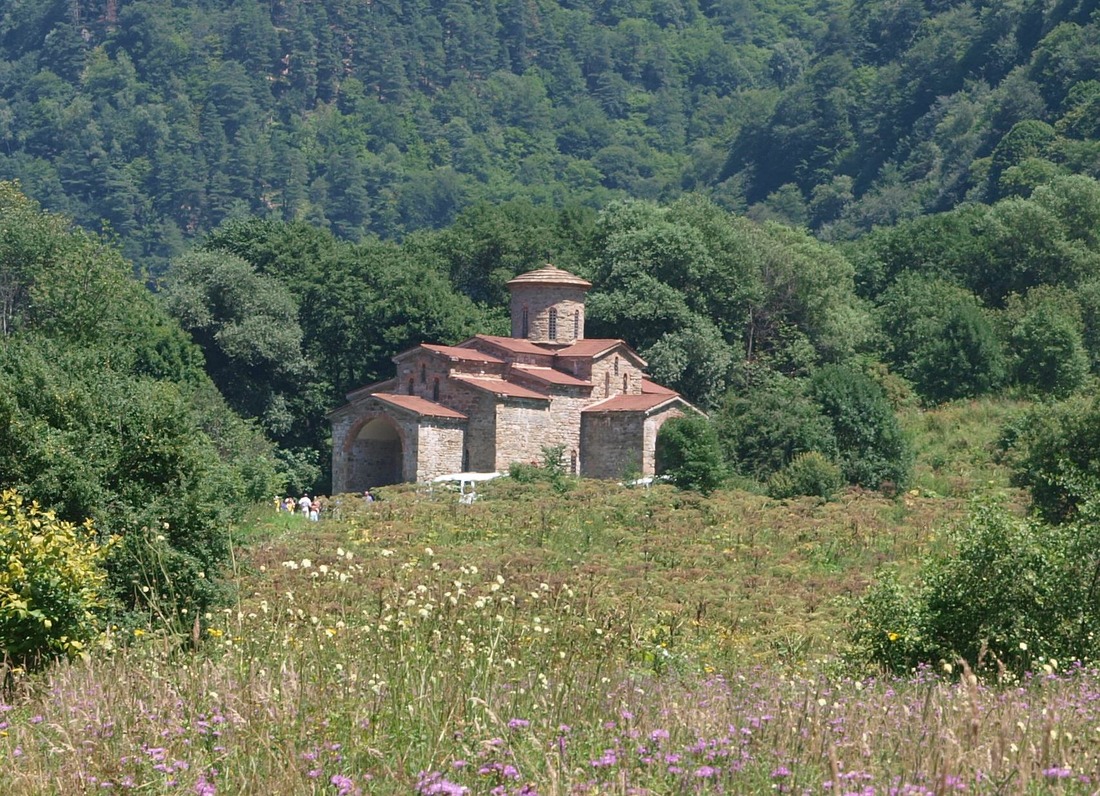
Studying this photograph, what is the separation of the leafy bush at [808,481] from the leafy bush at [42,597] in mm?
29746

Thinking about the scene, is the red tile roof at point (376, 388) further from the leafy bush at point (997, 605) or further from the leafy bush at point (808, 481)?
the leafy bush at point (997, 605)

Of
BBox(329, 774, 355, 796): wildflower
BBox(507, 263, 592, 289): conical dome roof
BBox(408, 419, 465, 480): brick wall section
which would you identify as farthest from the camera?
BBox(507, 263, 592, 289): conical dome roof

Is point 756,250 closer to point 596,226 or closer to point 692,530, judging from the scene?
point 596,226

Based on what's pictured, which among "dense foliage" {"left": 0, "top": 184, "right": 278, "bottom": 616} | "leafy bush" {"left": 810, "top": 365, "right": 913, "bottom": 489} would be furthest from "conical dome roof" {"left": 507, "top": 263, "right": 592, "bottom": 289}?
"dense foliage" {"left": 0, "top": 184, "right": 278, "bottom": 616}

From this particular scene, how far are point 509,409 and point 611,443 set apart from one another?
330 cm

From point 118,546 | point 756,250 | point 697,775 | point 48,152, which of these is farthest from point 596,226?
point 48,152

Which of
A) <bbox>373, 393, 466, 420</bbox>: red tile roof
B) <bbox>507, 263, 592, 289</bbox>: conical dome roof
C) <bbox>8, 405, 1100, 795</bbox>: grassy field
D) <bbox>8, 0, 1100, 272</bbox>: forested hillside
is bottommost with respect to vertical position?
<bbox>8, 405, 1100, 795</bbox>: grassy field

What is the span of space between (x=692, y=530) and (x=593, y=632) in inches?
868

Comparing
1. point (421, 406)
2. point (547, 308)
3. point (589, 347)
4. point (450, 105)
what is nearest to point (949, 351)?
point (589, 347)

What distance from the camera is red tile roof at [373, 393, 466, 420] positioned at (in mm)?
44875

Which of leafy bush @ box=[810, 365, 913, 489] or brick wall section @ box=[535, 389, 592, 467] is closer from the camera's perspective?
leafy bush @ box=[810, 365, 913, 489]

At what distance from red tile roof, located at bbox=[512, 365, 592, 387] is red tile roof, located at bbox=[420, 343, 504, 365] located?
752 mm

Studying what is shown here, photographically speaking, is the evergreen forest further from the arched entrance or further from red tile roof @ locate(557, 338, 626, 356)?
red tile roof @ locate(557, 338, 626, 356)

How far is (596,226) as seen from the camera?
188 feet
